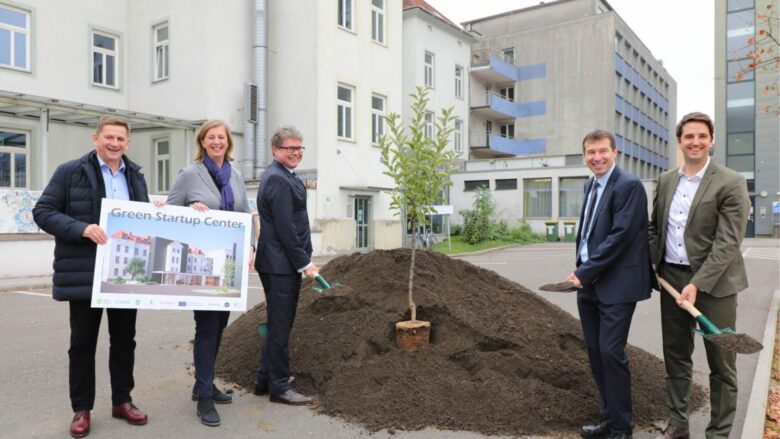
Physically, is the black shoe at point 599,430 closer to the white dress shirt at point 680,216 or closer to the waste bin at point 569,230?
the white dress shirt at point 680,216

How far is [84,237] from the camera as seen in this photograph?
362cm

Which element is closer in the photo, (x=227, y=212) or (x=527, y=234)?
(x=227, y=212)

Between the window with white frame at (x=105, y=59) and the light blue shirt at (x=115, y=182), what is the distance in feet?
64.3

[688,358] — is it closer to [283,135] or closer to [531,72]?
[283,135]

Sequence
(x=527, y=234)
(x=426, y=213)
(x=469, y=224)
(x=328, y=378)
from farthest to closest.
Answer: (x=527, y=234) → (x=469, y=224) → (x=426, y=213) → (x=328, y=378)

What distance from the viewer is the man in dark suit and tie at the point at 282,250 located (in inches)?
168

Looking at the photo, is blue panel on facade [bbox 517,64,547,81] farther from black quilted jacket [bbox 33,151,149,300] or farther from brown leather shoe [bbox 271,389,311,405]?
black quilted jacket [bbox 33,151,149,300]

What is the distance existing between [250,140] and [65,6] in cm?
758

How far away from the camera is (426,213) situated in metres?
5.23

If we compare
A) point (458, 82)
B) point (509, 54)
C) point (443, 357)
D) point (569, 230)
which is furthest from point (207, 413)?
point (509, 54)

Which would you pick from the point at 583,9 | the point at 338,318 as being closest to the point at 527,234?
the point at 583,9

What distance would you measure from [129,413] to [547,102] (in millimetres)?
40731

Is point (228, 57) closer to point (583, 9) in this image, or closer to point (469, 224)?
point (469, 224)

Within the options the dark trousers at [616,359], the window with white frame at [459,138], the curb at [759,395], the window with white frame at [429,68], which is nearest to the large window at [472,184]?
the window with white frame at [459,138]
